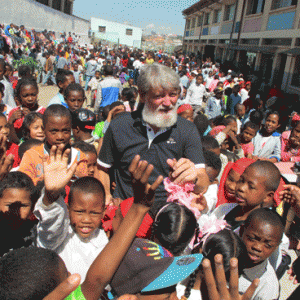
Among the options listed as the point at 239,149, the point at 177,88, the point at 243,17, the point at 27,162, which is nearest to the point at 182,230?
the point at 177,88

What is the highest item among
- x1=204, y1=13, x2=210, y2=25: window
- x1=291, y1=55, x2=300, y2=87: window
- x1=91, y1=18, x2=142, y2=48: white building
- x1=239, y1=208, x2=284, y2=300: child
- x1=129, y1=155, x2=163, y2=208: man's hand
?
x1=91, y1=18, x2=142, y2=48: white building

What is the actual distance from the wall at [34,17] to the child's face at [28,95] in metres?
23.2

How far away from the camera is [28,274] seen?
97cm

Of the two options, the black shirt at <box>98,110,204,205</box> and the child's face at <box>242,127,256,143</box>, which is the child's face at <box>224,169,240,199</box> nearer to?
the black shirt at <box>98,110,204,205</box>

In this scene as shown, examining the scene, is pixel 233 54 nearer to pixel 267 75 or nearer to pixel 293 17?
pixel 267 75

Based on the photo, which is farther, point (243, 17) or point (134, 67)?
point (243, 17)

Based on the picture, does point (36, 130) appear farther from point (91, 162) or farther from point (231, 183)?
point (231, 183)

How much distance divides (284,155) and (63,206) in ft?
12.2

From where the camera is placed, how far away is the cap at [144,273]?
1163 mm

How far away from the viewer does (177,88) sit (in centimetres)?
215

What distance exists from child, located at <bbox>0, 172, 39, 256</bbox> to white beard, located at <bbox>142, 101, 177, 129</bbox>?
0.97 m

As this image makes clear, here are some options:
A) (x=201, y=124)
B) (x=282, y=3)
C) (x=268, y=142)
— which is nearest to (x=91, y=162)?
(x=201, y=124)

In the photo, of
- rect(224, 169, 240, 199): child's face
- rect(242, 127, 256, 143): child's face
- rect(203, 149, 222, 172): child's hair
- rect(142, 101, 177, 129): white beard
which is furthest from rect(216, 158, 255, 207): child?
rect(242, 127, 256, 143): child's face

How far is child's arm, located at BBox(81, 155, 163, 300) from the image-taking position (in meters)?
1.04
